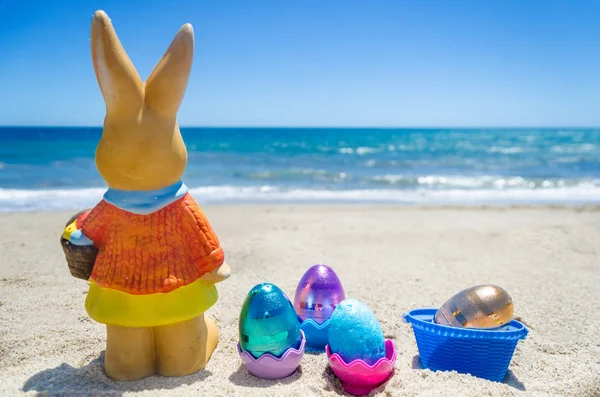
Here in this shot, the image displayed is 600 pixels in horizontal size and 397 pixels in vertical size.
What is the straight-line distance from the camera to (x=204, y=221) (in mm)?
3158

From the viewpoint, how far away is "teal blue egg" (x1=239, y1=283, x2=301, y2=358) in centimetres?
305

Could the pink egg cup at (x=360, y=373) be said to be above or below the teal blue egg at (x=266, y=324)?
below

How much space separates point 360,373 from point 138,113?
6.41 ft

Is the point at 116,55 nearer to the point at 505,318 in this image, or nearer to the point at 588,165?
the point at 505,318

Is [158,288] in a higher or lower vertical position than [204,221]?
lower

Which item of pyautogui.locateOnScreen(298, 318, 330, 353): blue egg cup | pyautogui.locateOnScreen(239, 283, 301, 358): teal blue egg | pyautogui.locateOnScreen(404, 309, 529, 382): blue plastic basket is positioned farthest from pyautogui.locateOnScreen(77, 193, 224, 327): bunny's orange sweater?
pyautogui.locateOnScreen(404, 309, 529, 382): blue plastic basket

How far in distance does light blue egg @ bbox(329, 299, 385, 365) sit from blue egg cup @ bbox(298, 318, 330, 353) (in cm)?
52

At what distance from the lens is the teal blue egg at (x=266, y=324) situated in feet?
10.0

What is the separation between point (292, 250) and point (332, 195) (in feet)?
23.2

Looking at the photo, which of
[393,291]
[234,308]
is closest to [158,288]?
[234,308]

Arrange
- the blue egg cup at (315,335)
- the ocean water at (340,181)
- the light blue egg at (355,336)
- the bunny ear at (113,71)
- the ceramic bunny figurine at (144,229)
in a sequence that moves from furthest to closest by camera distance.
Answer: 1. the ocean water at (340,181)
2. the blue egg cup at (315,335)
3. the light blue egg at (355,336)
4. the ceramic bunny figurine at (144,229)
5. the bunny ear at (113,71)

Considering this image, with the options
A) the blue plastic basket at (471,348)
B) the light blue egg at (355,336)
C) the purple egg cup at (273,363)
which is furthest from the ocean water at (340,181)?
the blue plastic basket at (471,348)

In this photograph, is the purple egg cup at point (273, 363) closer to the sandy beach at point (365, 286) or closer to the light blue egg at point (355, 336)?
the sandy beach at point (365, 286)

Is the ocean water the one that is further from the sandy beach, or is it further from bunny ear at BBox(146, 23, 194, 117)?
bunny ear at BBox(146, 23, 194, 117)
